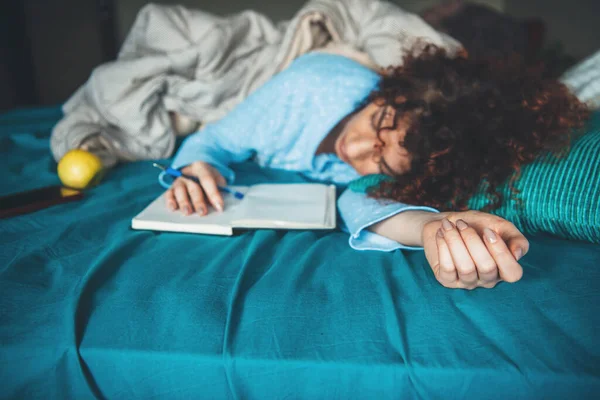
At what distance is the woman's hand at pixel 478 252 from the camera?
447 mm

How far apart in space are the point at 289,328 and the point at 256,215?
26 cm

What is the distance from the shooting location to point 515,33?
1.77m

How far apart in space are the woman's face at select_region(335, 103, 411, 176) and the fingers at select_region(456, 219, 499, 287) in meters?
0.33

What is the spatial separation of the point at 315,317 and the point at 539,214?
0.41 metres

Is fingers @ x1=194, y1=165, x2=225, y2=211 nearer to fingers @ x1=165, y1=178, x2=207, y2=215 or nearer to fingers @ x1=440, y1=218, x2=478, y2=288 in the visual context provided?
fingers @ x1=165, y1=178, x2=207, y2=215

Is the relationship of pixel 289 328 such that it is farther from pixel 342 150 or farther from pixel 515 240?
pixel 342 150

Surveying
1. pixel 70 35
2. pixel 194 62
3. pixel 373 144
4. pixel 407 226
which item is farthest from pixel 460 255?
pixel 70 35

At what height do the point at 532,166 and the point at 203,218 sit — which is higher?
the point at 532,166

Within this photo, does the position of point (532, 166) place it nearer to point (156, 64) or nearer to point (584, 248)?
point (584, 248)

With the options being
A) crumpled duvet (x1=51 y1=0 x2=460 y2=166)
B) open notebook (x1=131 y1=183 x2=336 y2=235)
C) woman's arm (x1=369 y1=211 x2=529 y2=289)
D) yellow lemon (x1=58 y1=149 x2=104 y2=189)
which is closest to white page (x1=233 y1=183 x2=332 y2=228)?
open notebook (x1=131 y1=183 x2=336 y2=235)

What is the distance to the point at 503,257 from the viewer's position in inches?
17.5

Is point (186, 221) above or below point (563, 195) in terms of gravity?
below

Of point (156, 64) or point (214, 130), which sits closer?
point (214, 130)

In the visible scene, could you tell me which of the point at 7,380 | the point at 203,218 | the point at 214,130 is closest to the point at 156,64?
the point at 214,130
